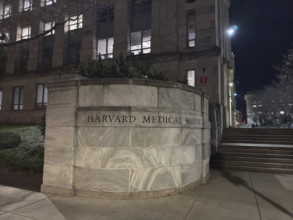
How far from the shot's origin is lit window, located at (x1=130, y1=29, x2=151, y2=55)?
2019 cm

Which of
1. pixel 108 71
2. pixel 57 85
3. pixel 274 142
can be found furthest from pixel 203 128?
pixel 274 142

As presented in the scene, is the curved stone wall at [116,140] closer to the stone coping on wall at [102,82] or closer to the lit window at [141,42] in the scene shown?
the stone coping on wall at [102,82]

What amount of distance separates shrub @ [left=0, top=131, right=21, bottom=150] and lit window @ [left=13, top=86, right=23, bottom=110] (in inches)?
610

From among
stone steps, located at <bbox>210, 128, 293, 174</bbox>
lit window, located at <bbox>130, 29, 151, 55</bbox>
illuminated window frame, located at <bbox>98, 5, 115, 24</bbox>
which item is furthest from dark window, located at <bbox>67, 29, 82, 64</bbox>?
stone steps, located at <bbox>210, 128, 293, 174</bbox>

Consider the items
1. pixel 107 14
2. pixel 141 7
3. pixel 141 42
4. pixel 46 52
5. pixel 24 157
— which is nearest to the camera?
pixel 24 157

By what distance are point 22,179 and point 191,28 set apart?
17215 mm

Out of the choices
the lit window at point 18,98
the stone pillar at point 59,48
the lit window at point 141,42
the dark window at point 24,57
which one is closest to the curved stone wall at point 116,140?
the lit window at point 141,42

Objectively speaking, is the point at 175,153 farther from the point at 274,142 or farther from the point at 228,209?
the point at 274,142

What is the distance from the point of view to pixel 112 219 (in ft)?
15.7

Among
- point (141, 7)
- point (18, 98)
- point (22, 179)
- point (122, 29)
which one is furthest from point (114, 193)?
point (18, 98)

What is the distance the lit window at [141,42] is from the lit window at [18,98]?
14804 millimetres

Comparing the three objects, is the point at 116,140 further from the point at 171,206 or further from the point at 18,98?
the point at 18,98

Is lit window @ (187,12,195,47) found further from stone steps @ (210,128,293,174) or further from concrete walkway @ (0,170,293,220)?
concrete walkway @ (0,170,293,220)

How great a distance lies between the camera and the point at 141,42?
808 inches
